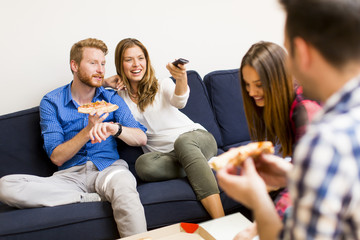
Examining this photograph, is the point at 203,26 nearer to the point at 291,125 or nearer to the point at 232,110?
the point at 232,110

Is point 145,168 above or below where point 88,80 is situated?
below

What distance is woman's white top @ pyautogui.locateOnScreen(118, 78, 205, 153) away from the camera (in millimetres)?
2357

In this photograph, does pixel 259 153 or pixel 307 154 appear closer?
pixel 307 154

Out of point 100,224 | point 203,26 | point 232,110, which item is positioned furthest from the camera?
point 203,26

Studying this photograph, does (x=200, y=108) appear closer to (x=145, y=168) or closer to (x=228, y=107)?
(x=228, y=107)

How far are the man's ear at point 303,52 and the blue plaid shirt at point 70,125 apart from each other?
1.68 metres

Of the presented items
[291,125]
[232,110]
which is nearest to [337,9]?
[291,125]

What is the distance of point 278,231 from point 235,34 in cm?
263

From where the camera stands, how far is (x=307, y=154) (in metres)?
0.59

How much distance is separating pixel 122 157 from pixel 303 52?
1.87 meters

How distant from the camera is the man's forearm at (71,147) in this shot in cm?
206

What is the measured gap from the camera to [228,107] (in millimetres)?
2693

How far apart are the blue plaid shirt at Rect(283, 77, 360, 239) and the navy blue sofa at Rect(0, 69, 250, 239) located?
53.2 inches

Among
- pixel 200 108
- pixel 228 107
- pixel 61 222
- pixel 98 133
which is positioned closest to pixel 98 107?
pixel 98 133
